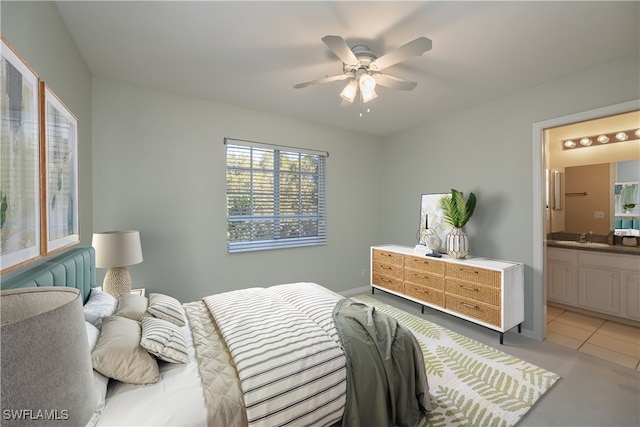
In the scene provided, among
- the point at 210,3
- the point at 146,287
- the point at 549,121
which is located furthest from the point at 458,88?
the point at 146,287

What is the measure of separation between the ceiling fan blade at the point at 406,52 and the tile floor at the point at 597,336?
316 cm

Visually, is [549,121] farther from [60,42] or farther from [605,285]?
[60,42]

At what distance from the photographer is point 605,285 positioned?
3199 mm

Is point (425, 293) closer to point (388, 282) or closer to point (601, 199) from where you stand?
point (388, 282)

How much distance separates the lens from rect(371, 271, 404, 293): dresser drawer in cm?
375

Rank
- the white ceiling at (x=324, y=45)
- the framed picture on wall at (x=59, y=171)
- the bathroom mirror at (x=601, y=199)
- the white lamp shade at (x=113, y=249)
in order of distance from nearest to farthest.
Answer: the framed picture on wall at (x=59, y=171) → the white ceiling at (x=324, y=45) → the white lamp shade at (x=113, y=249) → the bathroom mirror at (x=601, y=199)

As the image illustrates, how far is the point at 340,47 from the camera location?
1.71 meters

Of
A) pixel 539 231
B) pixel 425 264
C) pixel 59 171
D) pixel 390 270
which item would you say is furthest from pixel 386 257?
pixel 59 171

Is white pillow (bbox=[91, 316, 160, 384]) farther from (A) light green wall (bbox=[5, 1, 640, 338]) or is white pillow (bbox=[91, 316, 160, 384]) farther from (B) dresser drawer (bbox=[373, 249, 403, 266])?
(B) dresser drawer (bbox=[373, 249, 403, 266])

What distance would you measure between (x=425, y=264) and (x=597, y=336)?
→ 1833 mm

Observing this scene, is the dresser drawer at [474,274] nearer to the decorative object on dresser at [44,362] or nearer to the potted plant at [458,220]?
the potted plant at [458,220]

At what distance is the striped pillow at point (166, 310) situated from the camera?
1763 mm

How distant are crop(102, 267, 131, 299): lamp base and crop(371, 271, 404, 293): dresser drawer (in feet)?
10.3

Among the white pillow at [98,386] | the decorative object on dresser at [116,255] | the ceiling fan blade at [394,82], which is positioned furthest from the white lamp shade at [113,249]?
the ceiling fan blade at [394,82]
